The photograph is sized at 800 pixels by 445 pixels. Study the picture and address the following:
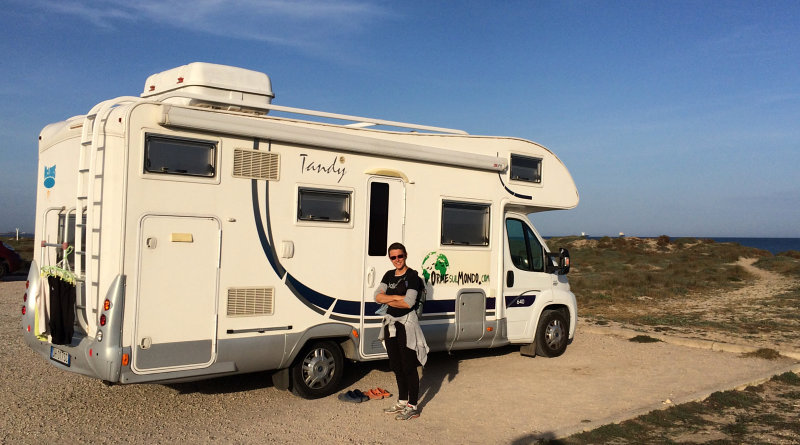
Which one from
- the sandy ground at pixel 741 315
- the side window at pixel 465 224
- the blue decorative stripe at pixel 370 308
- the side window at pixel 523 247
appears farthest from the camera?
the sandy ground at pixel 741 315

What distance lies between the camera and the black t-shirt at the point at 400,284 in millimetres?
6680

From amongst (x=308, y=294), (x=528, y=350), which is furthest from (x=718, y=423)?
(x=308, y=294)

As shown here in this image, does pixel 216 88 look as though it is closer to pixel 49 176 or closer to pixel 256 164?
pixel 256 164

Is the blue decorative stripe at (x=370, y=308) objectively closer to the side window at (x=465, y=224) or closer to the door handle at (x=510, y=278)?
the side window at (x=465, y=224)

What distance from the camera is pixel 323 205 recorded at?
7.39 metres

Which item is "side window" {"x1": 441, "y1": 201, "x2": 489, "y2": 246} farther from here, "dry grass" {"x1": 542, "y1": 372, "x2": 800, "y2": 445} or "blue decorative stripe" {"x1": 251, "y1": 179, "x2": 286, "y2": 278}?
"dry grass" {"x1": 542, "y1": 372, "x2": 800, "y2": 445}

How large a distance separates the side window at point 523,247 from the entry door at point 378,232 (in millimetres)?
2011

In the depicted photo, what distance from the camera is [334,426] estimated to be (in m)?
6.49

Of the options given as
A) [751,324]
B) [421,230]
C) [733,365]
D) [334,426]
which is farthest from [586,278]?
[334,426]

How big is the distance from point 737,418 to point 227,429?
5081mm

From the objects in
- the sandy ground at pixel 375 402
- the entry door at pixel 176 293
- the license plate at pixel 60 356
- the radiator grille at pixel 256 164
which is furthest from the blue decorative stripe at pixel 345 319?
the license plate at pixel 60 356

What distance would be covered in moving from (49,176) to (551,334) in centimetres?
680

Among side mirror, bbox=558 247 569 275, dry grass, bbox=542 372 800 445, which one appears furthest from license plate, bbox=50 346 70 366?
side mirror, bbox=558 247 569 275

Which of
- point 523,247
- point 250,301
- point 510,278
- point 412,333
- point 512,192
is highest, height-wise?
point 512,192
